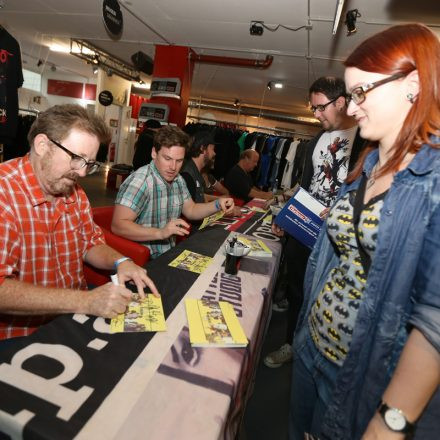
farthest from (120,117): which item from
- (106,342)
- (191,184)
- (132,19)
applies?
(106,342)

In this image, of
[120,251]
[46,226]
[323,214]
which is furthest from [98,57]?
[323,214]

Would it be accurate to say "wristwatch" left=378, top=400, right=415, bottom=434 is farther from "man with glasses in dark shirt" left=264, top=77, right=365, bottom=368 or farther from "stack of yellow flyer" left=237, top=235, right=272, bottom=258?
"man with glasses in dark shirt" left=264, top=77, right=365, bottom=368

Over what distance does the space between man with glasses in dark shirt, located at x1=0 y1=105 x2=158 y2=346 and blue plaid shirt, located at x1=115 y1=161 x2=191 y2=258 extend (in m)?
0.63

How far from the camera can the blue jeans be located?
3.61 ft

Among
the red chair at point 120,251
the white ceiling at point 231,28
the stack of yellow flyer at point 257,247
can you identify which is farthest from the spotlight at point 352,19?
the red chair at point 120,251

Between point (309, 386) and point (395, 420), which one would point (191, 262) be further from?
point (395, 420)

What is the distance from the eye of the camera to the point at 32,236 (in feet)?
4.21

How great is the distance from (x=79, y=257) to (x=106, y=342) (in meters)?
0.78

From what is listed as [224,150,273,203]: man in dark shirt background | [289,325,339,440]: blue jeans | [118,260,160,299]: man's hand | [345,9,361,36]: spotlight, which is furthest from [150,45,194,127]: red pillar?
[289,325,339,440]: blue jeans

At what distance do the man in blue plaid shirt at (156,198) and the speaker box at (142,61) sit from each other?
4.87m

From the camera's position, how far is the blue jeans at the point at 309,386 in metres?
1.10

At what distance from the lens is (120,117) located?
11695mm

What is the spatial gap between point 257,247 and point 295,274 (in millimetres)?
496

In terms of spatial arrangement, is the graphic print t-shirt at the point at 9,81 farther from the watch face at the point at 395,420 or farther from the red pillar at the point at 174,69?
the watch face at the point at 395,420
